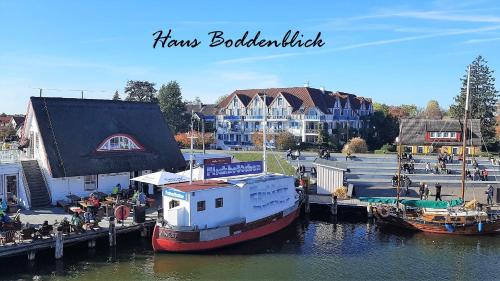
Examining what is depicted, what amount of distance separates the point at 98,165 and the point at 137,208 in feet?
24.9

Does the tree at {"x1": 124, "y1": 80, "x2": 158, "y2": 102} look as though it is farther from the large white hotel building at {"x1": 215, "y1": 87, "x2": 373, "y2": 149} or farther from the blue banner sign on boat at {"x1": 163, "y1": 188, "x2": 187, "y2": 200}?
the blue banner sign on boat at {"x1": 163, "y1": 188, "x2": 187, "y2": 200}

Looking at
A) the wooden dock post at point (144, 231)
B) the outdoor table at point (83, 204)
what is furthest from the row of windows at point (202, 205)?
the outdoor table at point (83, 204)

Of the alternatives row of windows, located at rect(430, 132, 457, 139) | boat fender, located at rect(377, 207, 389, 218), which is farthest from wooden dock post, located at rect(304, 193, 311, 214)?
row of windows, located at rect(430, 132, 457, 139)

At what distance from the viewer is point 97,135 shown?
36.8 metres

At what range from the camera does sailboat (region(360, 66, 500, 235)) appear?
31.3 m

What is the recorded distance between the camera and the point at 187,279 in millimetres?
23422

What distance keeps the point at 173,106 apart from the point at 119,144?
51222 millimetres

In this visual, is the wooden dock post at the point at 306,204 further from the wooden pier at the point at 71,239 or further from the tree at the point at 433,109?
the tree at the point at 433,109

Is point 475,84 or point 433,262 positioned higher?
point 475,84

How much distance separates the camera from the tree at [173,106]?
8781 centimetres

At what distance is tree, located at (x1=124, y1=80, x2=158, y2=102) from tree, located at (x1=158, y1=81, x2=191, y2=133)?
19.3 feet

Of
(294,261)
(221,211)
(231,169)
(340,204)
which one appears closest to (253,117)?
(340,204)

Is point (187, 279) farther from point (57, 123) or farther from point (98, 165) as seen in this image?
point (57, 123)

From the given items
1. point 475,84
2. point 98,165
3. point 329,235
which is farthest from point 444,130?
point 98,165
